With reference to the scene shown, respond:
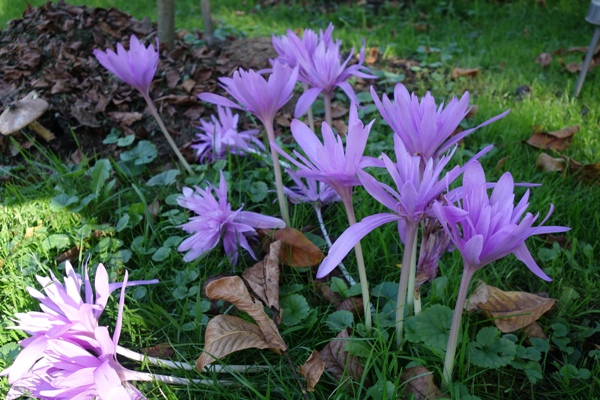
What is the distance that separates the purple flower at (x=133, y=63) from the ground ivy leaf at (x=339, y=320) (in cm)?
126

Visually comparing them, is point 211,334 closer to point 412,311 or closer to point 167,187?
point 412,311

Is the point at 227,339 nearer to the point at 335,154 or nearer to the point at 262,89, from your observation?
the point at 335,154

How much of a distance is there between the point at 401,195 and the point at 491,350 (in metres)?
0.61

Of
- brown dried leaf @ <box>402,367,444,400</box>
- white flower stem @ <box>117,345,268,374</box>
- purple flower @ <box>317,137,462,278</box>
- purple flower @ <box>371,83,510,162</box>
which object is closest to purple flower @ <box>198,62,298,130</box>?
purple flower @ <box>371,83,510,162</box>

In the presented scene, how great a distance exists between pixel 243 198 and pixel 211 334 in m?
0.91

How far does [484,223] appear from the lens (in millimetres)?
1090

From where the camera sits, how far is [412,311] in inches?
61.5

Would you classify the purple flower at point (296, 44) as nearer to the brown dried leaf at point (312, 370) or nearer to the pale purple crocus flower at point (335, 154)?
the pale purple crocus flower at point (335, 154)

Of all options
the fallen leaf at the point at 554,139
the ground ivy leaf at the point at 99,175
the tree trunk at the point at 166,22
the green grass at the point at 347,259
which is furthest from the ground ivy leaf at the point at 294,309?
the tree trunk at the point at 166,22

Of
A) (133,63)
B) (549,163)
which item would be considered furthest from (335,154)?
(549,163)

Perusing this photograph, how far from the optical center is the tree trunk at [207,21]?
3699mm

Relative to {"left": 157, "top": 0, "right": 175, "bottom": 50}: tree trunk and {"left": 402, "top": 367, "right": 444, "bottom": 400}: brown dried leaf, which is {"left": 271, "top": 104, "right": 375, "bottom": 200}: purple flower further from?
{"left": 157, "top": 0, "right": 175, "bottom": 50}: tree trunk

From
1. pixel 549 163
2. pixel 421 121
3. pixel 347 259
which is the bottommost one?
pixel 347 259

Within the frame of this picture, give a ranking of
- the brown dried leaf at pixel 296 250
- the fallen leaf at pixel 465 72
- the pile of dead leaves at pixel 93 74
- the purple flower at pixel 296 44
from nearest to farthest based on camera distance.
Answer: the brown dried leaf at pixel 296 250 → the purple flower at pixel 296 44 → the pile of dead leaves at pixel 93 74 → the fallen leaf at pixel 465 72
